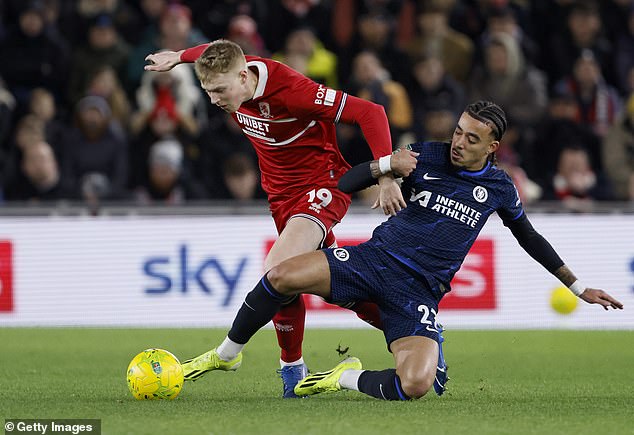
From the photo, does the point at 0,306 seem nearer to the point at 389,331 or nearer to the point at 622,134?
the point at 389,331

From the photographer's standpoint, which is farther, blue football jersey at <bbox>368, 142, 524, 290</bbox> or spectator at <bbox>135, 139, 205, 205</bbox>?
spectator at <bbox>135, 139, 205, 205</bbox>

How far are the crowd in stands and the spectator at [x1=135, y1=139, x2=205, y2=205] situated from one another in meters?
0.02

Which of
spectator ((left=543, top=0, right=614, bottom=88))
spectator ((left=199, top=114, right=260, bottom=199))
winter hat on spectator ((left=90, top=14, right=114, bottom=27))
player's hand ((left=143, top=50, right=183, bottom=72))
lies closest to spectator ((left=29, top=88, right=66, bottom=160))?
winter hat on spectator ((left=90, top=14, right=114, bottom=27))

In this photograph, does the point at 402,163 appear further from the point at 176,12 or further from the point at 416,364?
the point at 176,12

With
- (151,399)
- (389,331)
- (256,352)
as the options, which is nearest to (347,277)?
(389,331)

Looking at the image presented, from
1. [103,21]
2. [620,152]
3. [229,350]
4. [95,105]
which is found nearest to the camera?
[229,350]

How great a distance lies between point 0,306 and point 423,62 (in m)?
5.57

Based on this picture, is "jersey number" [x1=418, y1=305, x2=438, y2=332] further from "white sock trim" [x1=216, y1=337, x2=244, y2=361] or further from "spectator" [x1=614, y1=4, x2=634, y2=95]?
"spectator" [x1=614, y1=4, x2=634, y2=95]

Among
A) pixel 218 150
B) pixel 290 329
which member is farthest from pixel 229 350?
pixel 218 150

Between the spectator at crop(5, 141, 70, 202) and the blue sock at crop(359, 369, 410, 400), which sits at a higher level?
the spectator at crop(5, 141, 70, 202)

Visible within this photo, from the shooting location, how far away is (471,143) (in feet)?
22.1

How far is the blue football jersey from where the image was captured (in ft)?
22.5
